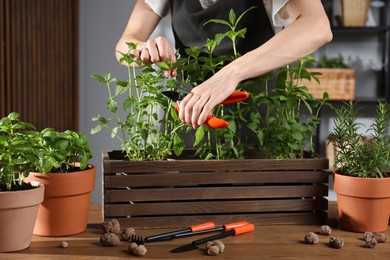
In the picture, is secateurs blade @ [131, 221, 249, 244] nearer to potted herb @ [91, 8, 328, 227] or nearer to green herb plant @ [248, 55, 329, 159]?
potted herb @ [91, 8, 328, 227]

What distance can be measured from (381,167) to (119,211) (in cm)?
65

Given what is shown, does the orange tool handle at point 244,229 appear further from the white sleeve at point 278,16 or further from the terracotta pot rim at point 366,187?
the white sleeve at point 278,16

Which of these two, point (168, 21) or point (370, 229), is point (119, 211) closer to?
point (370, 229)

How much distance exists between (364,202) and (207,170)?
39 centimetres

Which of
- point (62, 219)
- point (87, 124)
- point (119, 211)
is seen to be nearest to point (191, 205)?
point (119, 211)

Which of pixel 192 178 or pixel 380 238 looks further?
pixel 192 178

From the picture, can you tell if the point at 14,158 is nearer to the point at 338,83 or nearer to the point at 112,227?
the point at 112,227

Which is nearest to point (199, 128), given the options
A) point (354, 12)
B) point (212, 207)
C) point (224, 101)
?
point (224, 101)

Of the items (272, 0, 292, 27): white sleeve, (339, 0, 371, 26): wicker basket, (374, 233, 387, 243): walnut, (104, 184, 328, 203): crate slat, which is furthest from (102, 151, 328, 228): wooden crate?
(339, 0, 371, 26): wicker basket

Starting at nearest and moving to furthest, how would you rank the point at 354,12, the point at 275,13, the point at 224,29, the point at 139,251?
the point at 139,251 < the point at 275,13 < the point at 224,29 < the point at 354,12

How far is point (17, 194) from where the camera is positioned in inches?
54.2

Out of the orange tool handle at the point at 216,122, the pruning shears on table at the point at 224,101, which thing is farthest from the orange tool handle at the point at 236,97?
the orange tool handle at the point at 216,122

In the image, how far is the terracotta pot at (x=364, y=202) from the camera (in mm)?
Answer: 1568

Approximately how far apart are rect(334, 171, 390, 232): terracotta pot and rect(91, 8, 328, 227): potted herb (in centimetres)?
9
